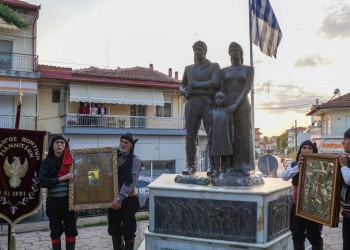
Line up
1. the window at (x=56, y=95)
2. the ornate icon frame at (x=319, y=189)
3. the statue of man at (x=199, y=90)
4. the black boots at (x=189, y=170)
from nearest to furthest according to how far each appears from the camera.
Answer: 1. the ornate icon frame at (x=319, y=189)
2. the statue of man at (x=199, y=90)
3. the black boots at (x=189, y=170)
4. the window at (x=56, y=95)

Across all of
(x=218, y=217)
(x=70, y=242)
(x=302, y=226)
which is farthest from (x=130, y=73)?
(x=302, y=226)

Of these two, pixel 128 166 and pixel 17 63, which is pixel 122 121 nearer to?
pixel 17 63

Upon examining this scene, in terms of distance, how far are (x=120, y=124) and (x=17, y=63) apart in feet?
20.3

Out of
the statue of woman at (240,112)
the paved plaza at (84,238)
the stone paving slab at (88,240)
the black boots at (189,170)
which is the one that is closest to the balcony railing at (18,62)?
the paved plaza at (84,238)

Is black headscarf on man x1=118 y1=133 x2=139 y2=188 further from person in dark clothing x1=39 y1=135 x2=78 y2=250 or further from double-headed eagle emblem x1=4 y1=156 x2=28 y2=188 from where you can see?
double-headed eagle emblem x1=4 y1=156 x2=28 y2=188

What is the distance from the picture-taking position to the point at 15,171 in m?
5.68

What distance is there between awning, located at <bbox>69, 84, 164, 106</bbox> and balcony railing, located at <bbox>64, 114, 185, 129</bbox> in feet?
2.89

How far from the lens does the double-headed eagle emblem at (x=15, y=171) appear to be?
568 centimetres

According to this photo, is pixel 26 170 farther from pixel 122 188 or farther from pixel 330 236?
pixel 330 236

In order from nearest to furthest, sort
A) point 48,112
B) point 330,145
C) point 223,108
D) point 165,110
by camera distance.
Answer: point 223,108 → point 48,112 → point 165,110 → point 330,145

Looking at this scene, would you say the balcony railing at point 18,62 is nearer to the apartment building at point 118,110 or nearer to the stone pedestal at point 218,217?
the apartment building at point 118,110

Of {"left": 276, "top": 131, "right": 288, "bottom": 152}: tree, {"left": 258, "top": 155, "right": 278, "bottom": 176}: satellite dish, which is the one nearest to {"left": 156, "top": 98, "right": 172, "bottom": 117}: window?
{"left": 258, "top": 155, "right": 278, "bottom": 176}: satellite dish

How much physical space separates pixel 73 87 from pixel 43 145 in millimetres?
15647

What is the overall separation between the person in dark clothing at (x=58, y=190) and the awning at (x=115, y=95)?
52.1 ft
